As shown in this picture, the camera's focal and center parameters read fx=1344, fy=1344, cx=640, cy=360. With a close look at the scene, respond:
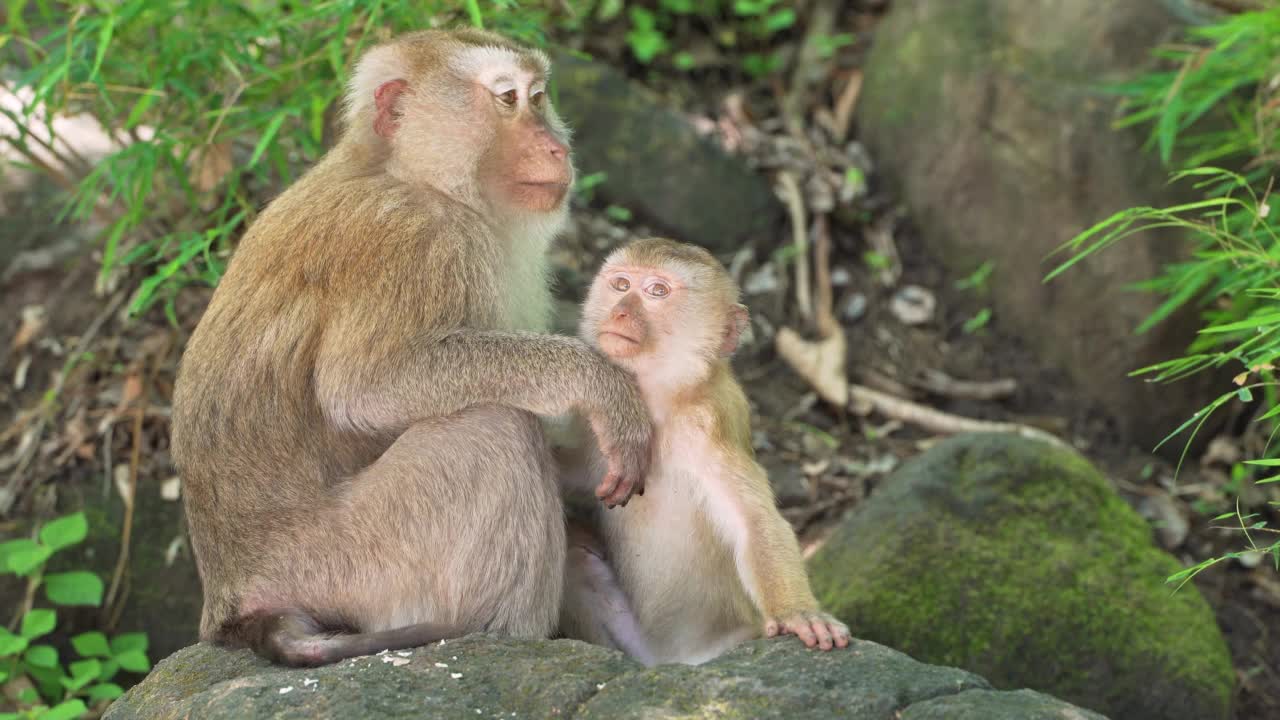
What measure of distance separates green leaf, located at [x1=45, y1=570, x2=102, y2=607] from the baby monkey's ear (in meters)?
2.67

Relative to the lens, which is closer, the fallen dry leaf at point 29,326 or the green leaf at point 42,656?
the green leaf at point 42,656

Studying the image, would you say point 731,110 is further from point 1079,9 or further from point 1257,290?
point 1257,290

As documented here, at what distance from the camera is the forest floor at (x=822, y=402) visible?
5805 millimetres

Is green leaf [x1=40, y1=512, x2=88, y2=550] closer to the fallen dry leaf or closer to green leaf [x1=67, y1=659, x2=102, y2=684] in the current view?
green leaf [x1=67, y1=659, x2=102, y2=684]

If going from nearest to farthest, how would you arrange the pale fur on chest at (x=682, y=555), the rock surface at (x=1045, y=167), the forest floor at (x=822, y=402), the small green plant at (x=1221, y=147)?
the pale fur on chest at (x=682, y=555), the small green plant at (x=1221, y=147), the forest floor at (x=822, y=402), the rock surface at (x=1045, y=167)

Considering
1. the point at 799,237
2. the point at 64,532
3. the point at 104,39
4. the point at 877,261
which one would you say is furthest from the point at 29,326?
the point at 877,261

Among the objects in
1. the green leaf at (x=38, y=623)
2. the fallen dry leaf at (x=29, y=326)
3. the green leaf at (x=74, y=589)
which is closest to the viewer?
the green leaf at (x=38, y=623)

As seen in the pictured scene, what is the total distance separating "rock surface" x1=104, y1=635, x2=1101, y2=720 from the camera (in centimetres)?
307

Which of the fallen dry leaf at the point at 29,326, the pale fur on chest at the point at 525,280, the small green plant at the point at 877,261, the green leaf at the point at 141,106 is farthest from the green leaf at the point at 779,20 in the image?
the pale fur on chest at the point at 525,280

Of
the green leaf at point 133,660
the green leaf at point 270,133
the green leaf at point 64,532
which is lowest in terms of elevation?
the green leaf at point 133,660

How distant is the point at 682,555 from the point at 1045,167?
158 inches

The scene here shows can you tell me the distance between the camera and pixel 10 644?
15.9ft

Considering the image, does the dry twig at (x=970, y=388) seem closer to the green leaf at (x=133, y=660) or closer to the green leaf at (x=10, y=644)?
the green leaf at (x=133, y=660)

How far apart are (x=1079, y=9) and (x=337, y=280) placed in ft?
16.0
